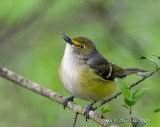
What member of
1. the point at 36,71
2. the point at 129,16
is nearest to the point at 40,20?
the point at 36,71

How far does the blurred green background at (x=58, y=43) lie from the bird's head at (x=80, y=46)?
98cm

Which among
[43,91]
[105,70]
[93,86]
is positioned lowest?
[43,91]

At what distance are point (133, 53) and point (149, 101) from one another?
930 mm

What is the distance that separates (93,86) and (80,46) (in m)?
0.74

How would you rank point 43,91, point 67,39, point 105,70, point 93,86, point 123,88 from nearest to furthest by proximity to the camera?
point 123,88 < point 43,91 < point 93,86 < point 67,39 < point 105,70

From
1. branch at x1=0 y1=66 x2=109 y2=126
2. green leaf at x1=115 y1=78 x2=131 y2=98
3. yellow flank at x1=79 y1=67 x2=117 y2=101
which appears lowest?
green leaf at x1=115 y1=78 x2=131 y2=98

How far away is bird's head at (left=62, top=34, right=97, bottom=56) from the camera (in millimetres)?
4473

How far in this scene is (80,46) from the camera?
4.56 meters

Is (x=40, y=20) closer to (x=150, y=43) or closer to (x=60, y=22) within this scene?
(x=60, y=22)

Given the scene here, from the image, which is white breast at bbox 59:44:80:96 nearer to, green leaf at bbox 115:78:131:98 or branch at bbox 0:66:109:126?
branch at bbox 0:66:109:126

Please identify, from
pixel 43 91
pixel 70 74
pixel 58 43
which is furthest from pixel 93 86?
pixel 58 43

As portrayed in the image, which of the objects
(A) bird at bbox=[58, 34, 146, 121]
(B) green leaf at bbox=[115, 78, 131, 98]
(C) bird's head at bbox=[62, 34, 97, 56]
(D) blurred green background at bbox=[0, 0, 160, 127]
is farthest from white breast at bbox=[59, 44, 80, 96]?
(B) green leaf at bbox=[115, 78, 131, 98]

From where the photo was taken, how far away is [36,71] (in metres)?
5.63

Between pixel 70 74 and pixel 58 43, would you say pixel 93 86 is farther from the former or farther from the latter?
pixel 58 43
